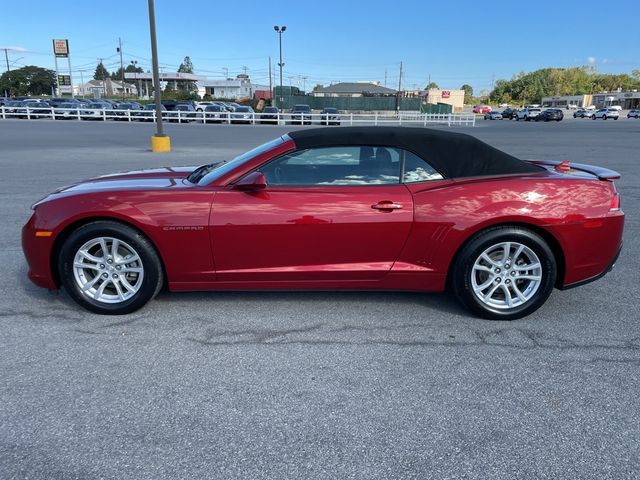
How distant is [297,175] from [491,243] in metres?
1.58

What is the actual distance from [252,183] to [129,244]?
3.47ft

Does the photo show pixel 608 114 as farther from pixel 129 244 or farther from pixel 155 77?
pixel 129 244

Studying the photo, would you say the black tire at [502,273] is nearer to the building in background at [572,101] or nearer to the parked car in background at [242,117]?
the parked car in background at [242,117]

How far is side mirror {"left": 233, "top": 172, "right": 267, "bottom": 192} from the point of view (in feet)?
11.9

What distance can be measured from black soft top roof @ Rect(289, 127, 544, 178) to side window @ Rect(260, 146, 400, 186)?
64mm

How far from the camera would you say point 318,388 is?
291 centimetres

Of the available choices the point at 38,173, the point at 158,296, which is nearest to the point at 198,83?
the point at 38,173

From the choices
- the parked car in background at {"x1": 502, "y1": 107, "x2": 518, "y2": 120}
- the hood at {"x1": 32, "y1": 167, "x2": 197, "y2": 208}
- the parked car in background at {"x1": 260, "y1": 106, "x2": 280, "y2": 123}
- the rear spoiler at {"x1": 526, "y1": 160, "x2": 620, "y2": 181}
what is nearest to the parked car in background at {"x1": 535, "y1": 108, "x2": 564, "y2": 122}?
the parked car in background at {"x1": 502, "y1": 107, "x2": 518, "y2": 120}

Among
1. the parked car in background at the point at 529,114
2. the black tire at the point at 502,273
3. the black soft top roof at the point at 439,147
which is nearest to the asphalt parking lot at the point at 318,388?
the black tire at the point at 502,273

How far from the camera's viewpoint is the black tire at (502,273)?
3701 millimetres

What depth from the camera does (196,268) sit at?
376 centimetres

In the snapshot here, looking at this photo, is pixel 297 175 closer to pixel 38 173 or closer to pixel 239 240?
pixel 239 240

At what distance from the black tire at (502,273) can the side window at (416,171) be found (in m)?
0.58

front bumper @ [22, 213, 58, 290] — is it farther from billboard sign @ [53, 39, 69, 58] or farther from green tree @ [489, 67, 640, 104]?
green tree @ [489, 67, 640, 104]
